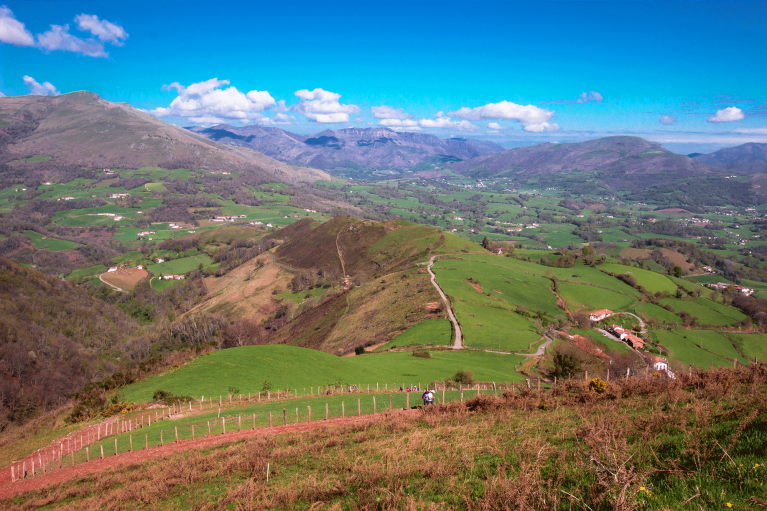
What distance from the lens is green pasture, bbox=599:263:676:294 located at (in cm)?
10131

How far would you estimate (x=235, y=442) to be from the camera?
20.3 m

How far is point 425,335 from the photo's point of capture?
60844 mm

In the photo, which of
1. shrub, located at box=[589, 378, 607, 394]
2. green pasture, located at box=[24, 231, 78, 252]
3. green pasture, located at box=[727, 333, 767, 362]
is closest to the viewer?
shrub, located at box=[589, 378, 607, 394]

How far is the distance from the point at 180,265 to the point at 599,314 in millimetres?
158776

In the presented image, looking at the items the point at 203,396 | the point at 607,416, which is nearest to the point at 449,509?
the point at 607,416

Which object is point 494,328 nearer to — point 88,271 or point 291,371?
point 291,371

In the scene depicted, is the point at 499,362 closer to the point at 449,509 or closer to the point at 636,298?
the point at 449,509

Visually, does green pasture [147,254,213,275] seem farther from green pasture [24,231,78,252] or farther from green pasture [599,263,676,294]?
green pasture [599,263,676,294]

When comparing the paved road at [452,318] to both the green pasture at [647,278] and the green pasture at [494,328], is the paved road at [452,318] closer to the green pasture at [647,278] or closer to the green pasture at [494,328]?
the green pasture at [494,328]

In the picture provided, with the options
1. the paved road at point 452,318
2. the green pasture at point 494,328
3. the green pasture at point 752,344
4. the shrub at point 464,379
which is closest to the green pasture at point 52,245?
the paved road at point 452,318

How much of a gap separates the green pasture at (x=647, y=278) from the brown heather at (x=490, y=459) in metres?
101

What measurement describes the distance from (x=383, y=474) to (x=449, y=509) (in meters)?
2.63

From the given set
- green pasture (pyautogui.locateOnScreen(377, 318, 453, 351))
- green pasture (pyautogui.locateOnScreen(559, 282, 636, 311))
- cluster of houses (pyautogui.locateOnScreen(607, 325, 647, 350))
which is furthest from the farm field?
cluster of houses (pyautogui.locateOnScreen(607, 325, 647, 350))

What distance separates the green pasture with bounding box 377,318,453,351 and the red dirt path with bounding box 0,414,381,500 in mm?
36180
